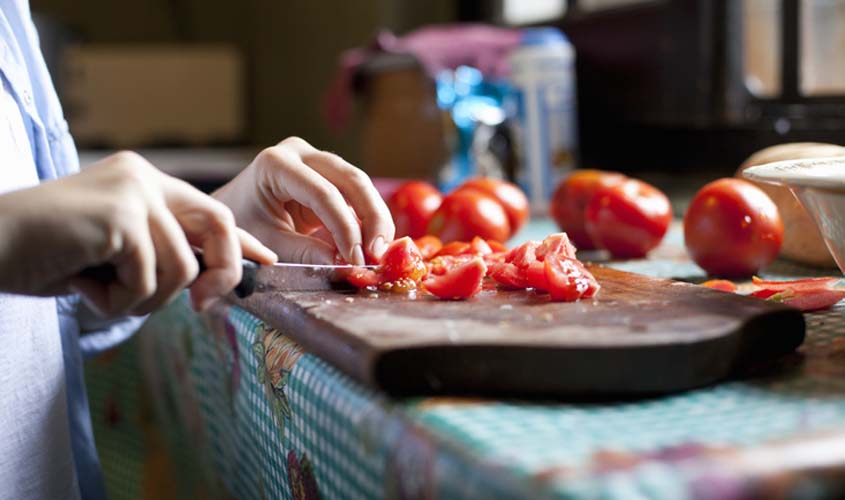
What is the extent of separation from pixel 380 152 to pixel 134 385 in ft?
3.75

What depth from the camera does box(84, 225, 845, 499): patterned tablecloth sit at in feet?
1.25

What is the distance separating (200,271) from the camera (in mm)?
577

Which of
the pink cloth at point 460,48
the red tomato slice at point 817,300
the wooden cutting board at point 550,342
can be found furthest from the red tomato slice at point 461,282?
the pink cloth at point 460,48

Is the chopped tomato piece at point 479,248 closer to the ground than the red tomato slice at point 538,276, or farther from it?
closer to the ground

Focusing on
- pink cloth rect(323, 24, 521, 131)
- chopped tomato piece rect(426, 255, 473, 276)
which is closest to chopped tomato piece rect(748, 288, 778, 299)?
chopped tomato piece rect(426, 255, 473, 276)

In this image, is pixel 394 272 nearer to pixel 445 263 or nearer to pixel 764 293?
pixel 445 263

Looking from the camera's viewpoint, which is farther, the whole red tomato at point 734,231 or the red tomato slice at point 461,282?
the whole red tomato at point 734,231

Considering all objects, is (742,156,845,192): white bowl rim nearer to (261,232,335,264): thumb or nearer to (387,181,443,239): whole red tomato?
(261,232,335,264): thumb

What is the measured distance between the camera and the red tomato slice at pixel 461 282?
0.67 m

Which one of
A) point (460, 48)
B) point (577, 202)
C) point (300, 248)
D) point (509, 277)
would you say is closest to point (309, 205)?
point (300, 248)

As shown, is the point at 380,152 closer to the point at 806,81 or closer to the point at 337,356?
the point at 806,81

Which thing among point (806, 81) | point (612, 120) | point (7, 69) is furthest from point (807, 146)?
point (612, 120)

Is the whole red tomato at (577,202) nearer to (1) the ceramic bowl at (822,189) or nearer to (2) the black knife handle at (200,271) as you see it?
(1) the ceramic bowl at (822,189)

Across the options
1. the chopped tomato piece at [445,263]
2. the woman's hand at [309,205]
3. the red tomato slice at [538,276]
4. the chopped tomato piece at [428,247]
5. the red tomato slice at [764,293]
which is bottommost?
the red tomato slice at [764,293]
